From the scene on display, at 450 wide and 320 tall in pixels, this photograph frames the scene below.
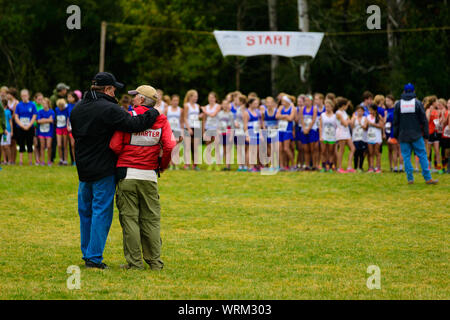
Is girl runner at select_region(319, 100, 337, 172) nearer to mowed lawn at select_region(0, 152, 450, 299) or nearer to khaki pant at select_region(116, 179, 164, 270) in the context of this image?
mowed lawn at select_region(0, 152, 450, 299)

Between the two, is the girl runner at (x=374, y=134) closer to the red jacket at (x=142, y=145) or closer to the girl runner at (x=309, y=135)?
the girl runner at (x=309, y=135)

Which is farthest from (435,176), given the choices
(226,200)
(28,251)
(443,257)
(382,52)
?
(382,52)

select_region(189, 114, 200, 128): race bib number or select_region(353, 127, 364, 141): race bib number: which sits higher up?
select_region(189, 114, 200, 128): race bib number

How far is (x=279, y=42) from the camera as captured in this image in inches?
968

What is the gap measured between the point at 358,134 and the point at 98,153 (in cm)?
1196

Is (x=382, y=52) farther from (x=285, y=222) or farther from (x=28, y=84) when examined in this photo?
(x=285, y=222)

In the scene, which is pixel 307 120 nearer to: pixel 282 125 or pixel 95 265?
pixel 282 125

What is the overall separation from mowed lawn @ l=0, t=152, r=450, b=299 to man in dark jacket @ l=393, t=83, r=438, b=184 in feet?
2.03

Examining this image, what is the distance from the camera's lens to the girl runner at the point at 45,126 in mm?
20094

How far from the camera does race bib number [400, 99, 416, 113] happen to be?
50.9 feet

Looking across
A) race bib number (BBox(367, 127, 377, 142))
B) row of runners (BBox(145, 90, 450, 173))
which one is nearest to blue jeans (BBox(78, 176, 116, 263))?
row of runners (BBox(145, 90, 450, 173))

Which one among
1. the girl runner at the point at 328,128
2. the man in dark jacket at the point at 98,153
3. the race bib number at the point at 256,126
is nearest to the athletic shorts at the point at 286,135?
the race bib number at the point at 256,126

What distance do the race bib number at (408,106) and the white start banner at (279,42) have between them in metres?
9.24
